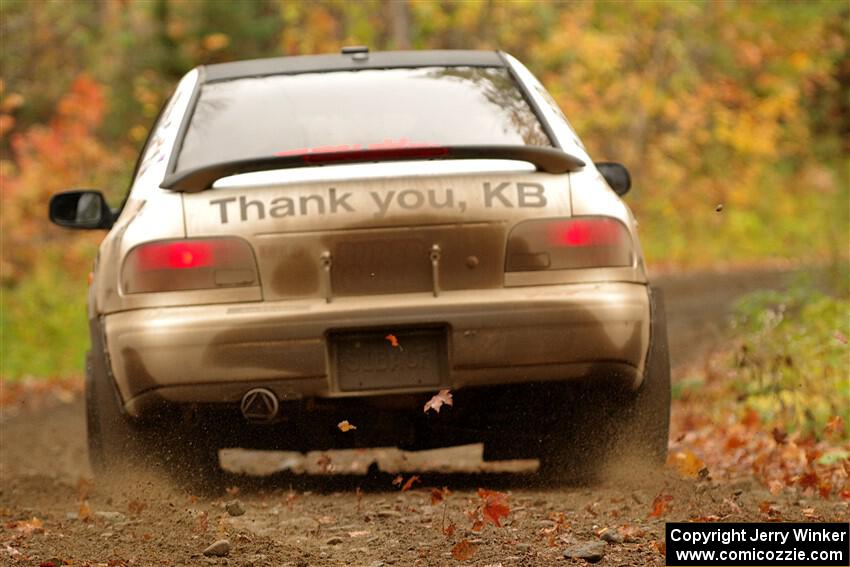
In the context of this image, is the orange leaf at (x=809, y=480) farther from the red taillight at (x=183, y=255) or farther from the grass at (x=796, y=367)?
the red taillight at (x=183, y=255)

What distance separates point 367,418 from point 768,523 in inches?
64.2

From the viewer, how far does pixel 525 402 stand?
5.57m

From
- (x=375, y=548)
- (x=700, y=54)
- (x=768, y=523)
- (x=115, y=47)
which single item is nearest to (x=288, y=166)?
(x=375, y=548)

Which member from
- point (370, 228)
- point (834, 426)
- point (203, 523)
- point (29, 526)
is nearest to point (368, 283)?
point (370, 228)

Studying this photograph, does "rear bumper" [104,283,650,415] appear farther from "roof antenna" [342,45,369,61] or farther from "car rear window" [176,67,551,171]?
"roof antenna" [342,45,369,61]

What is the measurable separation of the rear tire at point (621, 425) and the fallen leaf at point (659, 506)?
1.89 ft

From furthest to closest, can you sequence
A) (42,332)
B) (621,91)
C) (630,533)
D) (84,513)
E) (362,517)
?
(621,91), (42,332), (84,513), (362,517), (630,533)

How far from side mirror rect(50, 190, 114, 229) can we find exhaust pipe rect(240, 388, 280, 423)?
163 centimetres

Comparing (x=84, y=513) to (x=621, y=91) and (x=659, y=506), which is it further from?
(x=621, y=91)

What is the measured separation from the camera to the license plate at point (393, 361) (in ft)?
16.6

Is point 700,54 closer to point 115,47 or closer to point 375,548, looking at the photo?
point 115,47

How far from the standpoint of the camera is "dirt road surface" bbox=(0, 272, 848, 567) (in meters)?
4.37

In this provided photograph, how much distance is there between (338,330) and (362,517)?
0.64 m

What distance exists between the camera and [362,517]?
5086 millimetres
